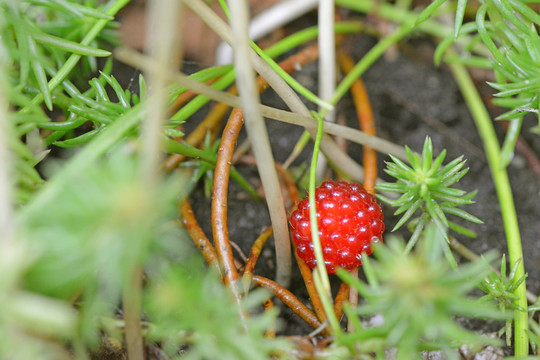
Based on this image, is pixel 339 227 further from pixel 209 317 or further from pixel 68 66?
pixel 68 66

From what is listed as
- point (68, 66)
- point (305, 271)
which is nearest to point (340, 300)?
point (305, 271)

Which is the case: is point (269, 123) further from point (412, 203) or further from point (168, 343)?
point (168, 343)

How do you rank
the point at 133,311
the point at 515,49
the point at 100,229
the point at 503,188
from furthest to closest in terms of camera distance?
the point at 503,188 < the point at 515,49 < the point at 133,311 < the point at 100,229

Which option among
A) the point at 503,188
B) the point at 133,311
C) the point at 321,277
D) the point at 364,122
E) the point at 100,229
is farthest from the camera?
the point at 364,122

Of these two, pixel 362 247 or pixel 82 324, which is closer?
pixel 82 324

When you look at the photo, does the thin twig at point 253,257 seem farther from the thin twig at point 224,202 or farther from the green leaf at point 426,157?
the green leaf at point 426,157

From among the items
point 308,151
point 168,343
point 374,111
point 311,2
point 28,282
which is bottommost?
point 168,343

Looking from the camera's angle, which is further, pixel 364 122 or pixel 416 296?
pixel 364 122

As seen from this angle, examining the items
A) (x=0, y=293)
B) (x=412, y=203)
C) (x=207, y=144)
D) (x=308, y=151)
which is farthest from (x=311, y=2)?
(x=0, y=293)
